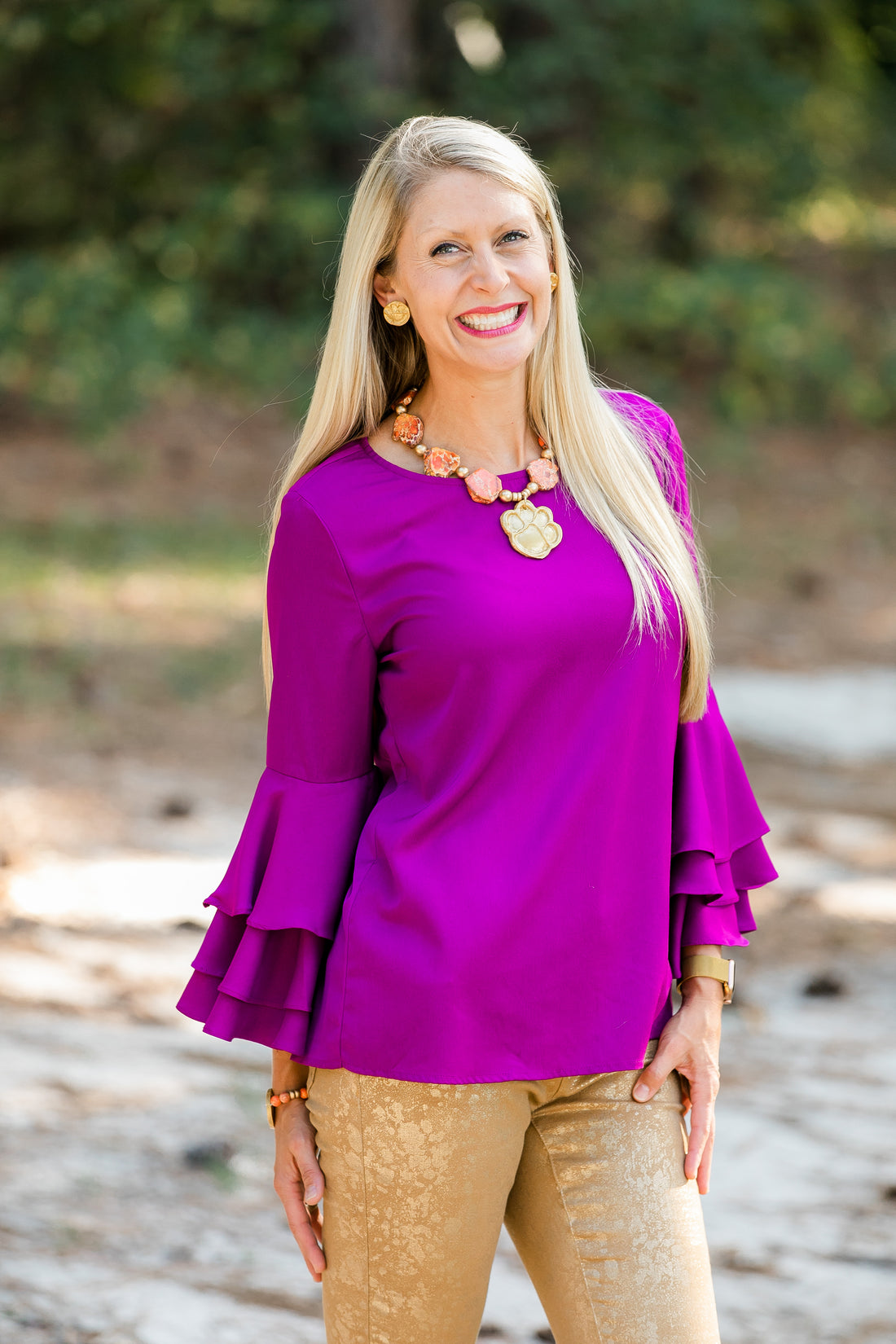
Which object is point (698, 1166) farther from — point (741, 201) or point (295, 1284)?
point (741, 201)

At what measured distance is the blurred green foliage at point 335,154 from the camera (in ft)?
36.1

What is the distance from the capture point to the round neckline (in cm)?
187

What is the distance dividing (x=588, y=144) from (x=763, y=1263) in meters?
10.4

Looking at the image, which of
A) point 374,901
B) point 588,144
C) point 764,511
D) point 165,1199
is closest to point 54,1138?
point 165,1199

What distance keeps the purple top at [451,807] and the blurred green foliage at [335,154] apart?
9.05 meters

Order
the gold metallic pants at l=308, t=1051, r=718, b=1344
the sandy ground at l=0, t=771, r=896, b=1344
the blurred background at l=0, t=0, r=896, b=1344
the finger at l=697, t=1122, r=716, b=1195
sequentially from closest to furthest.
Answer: the gold metallic pants at l=308, t=1051, r=718, b=1344, the finger at l=697, t=1122, r=716, b=1195, the sandy ground at l=0, t=771, r=896, b=1344, the blurred background at l=0, t=0, r=896, b=1344

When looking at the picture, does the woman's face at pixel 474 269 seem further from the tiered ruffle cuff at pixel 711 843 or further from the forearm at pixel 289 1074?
the forearm at pixel 289 1074

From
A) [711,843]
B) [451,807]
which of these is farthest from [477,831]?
[711,843]

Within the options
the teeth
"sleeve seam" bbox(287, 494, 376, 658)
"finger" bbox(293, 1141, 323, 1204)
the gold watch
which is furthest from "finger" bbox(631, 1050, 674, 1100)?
the teeth

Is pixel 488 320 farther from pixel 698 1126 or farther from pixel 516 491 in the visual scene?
pixel 698 1126

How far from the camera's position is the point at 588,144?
1185 cm

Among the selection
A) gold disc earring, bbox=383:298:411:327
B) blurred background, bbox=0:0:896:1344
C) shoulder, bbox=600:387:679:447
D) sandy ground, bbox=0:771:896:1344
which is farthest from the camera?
blurred background, bbox=0:0:896:1344

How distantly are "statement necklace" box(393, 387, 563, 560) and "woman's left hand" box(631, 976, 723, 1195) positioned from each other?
0.60 meters

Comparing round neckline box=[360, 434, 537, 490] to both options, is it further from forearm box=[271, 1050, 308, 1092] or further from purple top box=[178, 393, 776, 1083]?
forearm box=[271, 1050, 308, 1092]
